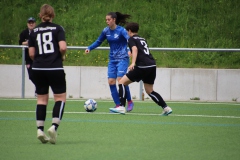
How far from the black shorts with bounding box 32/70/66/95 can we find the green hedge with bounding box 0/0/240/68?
10.9 metres

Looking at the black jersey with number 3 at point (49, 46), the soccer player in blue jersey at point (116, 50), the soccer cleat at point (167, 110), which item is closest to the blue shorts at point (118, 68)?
the soccer player in blue jersey at point (116, 50)

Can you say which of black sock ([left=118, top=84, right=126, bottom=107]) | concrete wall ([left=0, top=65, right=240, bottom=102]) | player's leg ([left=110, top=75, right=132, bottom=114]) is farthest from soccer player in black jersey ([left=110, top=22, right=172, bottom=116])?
concrete wall ([left=0, top=65, right=240, bottom=102])

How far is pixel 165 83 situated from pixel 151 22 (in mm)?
5562

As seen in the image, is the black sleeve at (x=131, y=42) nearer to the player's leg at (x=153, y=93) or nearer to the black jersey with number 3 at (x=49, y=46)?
the player's leg at (x=153, y=93)

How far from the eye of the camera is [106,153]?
788 centimetres

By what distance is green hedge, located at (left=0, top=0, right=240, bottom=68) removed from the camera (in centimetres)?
2198

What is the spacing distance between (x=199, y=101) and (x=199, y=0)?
752 cm

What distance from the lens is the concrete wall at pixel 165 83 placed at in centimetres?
1812

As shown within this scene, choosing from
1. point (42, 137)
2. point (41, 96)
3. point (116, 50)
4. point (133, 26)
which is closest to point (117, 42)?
→ point (116, 50)

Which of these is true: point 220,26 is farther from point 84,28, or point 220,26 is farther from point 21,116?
point 21,116

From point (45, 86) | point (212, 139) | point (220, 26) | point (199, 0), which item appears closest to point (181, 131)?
point (212, 139)

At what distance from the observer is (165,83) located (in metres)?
18.4

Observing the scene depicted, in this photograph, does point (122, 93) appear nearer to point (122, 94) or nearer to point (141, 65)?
point (122, 94)

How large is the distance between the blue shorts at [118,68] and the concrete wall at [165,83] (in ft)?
14.2
